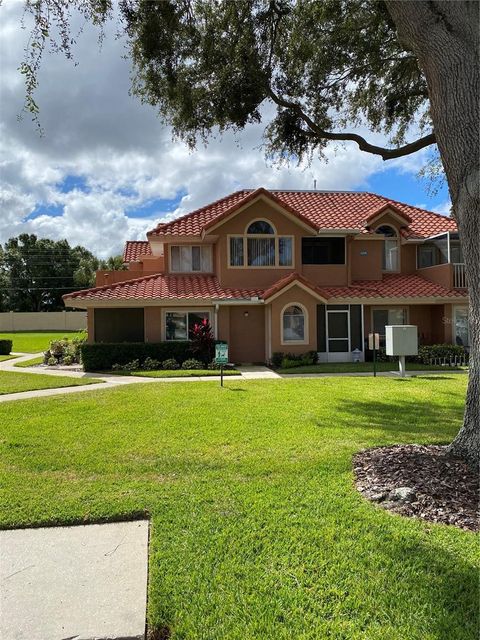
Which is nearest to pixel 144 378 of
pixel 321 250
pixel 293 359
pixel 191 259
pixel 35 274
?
pixel 293 359

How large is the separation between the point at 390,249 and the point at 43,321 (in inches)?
1698

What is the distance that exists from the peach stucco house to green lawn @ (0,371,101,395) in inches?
144

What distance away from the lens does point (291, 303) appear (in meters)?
18.8

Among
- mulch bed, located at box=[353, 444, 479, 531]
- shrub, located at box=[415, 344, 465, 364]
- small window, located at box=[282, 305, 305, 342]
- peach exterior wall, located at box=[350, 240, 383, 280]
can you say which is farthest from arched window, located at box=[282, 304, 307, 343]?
mulch bed, located at box=[353, 444, 479, 531]

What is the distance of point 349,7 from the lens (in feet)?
36.7

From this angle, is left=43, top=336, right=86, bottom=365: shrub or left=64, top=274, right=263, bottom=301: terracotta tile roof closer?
left=64, top=274, right=263, bottom=301: terracotta tile roof

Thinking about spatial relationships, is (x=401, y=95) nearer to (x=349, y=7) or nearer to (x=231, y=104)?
(x=349, y=7)

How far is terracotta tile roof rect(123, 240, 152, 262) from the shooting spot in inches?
1093

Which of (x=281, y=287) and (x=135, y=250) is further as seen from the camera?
(x=135, y=250)

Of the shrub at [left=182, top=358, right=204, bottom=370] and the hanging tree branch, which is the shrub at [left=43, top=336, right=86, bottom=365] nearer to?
the shrub at [left=182, top=358, right=204, bottom=370]

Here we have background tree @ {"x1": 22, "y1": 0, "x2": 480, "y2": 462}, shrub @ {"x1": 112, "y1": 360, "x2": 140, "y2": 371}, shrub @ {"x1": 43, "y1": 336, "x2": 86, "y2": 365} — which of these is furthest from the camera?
shrub @ {"x1": 43, "y1": 336, "x2": 86, "y2": 365}

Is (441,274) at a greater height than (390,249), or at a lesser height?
lesser

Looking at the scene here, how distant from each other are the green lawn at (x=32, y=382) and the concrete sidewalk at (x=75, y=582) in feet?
31.4

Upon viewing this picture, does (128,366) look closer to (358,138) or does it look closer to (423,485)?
(358,138)
